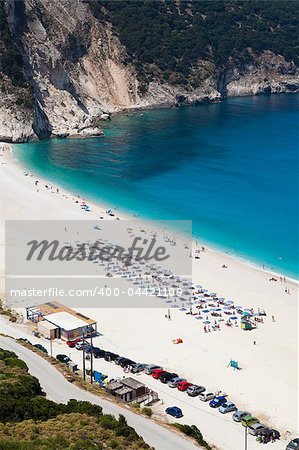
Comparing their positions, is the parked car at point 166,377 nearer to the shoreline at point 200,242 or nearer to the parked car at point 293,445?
the parked car at point 293,445

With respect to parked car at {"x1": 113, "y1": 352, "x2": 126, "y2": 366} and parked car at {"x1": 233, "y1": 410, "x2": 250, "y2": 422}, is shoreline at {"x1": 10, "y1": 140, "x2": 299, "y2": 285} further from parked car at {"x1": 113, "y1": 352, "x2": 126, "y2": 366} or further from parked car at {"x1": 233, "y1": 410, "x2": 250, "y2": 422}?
parked car at {"x1": 233, "y1": 410, "x2": 250, "y2": 422}

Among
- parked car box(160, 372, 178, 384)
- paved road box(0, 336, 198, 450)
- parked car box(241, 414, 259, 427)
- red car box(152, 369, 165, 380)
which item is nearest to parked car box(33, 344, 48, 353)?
paved road box(0, 336, 198, 450)

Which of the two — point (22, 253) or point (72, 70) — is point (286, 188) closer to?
point (22, 253)

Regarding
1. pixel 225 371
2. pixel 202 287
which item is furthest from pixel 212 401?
pixel 202 287

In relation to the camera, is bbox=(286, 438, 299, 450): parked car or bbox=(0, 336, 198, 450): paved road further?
bbox=(286, 438, 299, 450): parked car

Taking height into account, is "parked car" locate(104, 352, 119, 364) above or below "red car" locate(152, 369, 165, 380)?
above

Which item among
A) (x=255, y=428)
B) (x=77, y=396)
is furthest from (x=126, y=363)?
(x=255, y=428)

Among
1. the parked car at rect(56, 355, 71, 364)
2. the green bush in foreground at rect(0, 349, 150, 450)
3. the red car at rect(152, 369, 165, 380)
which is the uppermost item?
the green bush in foreground at rect(0, 349, 150, 450)
